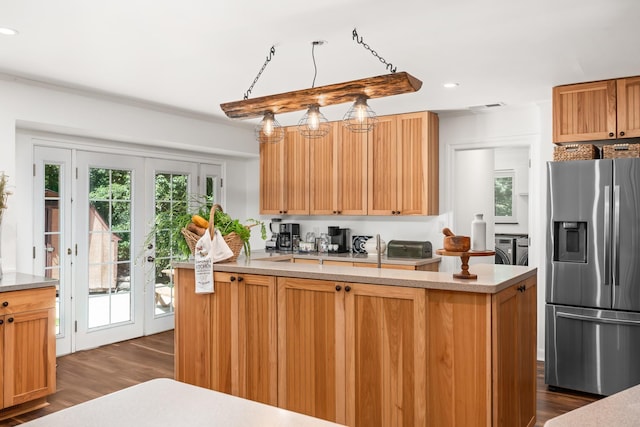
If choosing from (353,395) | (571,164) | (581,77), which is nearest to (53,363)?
(353,395)

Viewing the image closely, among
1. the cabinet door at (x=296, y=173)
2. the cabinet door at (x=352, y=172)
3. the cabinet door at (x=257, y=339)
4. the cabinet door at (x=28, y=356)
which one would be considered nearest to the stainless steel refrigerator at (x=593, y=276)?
the cabinet door at (x=352, y=172)

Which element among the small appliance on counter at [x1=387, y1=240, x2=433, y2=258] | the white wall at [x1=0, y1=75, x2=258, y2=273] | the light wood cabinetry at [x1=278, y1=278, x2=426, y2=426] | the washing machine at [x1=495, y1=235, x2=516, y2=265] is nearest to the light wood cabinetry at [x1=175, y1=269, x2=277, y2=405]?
the light wood cabinetry at [x1=278, y1=278, x2=426, y2=426]

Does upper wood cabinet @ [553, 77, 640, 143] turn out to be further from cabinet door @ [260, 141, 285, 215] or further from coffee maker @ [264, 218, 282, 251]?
coffee maker @ [264, 218, 282, 251]

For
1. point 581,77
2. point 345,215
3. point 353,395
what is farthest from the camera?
point 345,215

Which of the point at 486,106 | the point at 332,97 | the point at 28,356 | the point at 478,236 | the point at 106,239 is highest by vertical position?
the point at 486,106

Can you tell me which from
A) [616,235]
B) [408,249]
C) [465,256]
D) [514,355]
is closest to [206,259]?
[465,256]

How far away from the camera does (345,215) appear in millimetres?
5609

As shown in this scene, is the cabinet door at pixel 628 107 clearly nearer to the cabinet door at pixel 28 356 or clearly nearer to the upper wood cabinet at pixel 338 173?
the upper wood cabinet at pixel 338 173

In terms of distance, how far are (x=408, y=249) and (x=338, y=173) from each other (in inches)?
46.1

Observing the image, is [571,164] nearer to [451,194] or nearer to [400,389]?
[451,194]

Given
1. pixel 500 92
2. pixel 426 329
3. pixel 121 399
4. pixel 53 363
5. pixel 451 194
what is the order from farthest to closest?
1. pixel 451 194
2. pixel 500 92
3. pixel 53 363
4. pixel 426 329
5. pixel 121 399

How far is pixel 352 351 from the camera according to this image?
267 cm

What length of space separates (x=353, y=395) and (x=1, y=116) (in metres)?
3.29

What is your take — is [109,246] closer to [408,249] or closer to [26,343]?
[26,343]
